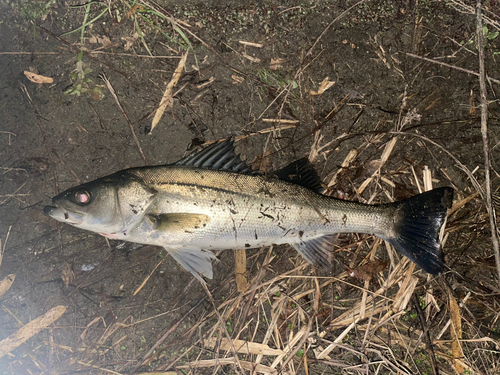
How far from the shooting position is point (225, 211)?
3.07 m

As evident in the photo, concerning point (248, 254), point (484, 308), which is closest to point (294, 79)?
point (248, 254)

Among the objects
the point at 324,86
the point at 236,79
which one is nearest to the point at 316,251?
the point at 324,86

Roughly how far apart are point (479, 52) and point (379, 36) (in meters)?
1.00

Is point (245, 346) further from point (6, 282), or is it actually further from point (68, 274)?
point (6, 282)

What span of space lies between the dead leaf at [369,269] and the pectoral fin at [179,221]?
1.81 m

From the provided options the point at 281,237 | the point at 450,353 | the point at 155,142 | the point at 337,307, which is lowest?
the point at 450,353

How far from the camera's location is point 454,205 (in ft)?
11.6

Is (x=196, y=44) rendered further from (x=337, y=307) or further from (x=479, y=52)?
(x=337, y=307)

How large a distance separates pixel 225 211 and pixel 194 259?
0.66 metres

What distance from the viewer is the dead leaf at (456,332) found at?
11.4ft

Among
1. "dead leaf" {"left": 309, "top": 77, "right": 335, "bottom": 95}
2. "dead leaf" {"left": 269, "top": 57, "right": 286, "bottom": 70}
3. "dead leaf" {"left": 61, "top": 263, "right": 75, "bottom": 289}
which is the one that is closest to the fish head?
"dead leaf" {"left": 61, "top": 263, "right": 75, "bottom": 289}

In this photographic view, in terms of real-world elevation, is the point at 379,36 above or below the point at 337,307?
above

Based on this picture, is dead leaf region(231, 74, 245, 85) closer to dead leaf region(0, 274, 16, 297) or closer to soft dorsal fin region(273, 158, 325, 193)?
soft dorsal fin region(273, 158, 325, 193)

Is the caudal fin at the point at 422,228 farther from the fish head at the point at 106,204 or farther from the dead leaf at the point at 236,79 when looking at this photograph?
the fish head at the point at 106,204
